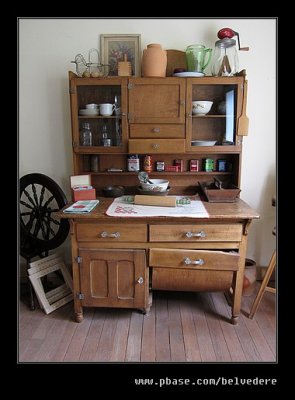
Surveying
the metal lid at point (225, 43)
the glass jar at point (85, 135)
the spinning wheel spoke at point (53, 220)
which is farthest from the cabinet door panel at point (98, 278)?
the metal lid at point (225, 43)

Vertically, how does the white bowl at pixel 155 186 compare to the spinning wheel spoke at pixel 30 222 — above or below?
above

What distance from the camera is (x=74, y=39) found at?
2.07 m

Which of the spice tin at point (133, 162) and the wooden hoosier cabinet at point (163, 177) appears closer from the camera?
the wooden hoosier cabinet at point (163, 177)

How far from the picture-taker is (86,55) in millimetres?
2082

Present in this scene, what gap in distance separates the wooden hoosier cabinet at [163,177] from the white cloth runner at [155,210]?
1.1 inches

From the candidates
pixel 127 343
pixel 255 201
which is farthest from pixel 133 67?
pixel 127 343

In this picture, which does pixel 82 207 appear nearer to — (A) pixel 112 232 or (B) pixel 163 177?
(A) pixel 112 232

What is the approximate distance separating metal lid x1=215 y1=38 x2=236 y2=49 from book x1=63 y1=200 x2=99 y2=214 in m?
1.22

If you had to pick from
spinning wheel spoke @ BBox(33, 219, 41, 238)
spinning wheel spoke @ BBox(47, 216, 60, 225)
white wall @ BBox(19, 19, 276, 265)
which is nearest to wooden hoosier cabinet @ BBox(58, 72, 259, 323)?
white wall @ BBox(19, 19, 276, 265)

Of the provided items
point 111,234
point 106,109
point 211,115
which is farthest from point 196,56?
point 111,234

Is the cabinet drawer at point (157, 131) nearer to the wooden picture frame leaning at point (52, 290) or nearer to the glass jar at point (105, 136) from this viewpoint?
the glass jar at point (105, 136)

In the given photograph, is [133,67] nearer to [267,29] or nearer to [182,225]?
[267,29]

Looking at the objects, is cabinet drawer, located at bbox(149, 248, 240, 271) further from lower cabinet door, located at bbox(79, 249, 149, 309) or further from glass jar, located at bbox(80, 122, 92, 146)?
glass jar, located at bbox(80, 122, 92, 146)

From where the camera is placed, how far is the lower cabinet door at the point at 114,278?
1.78 meters
